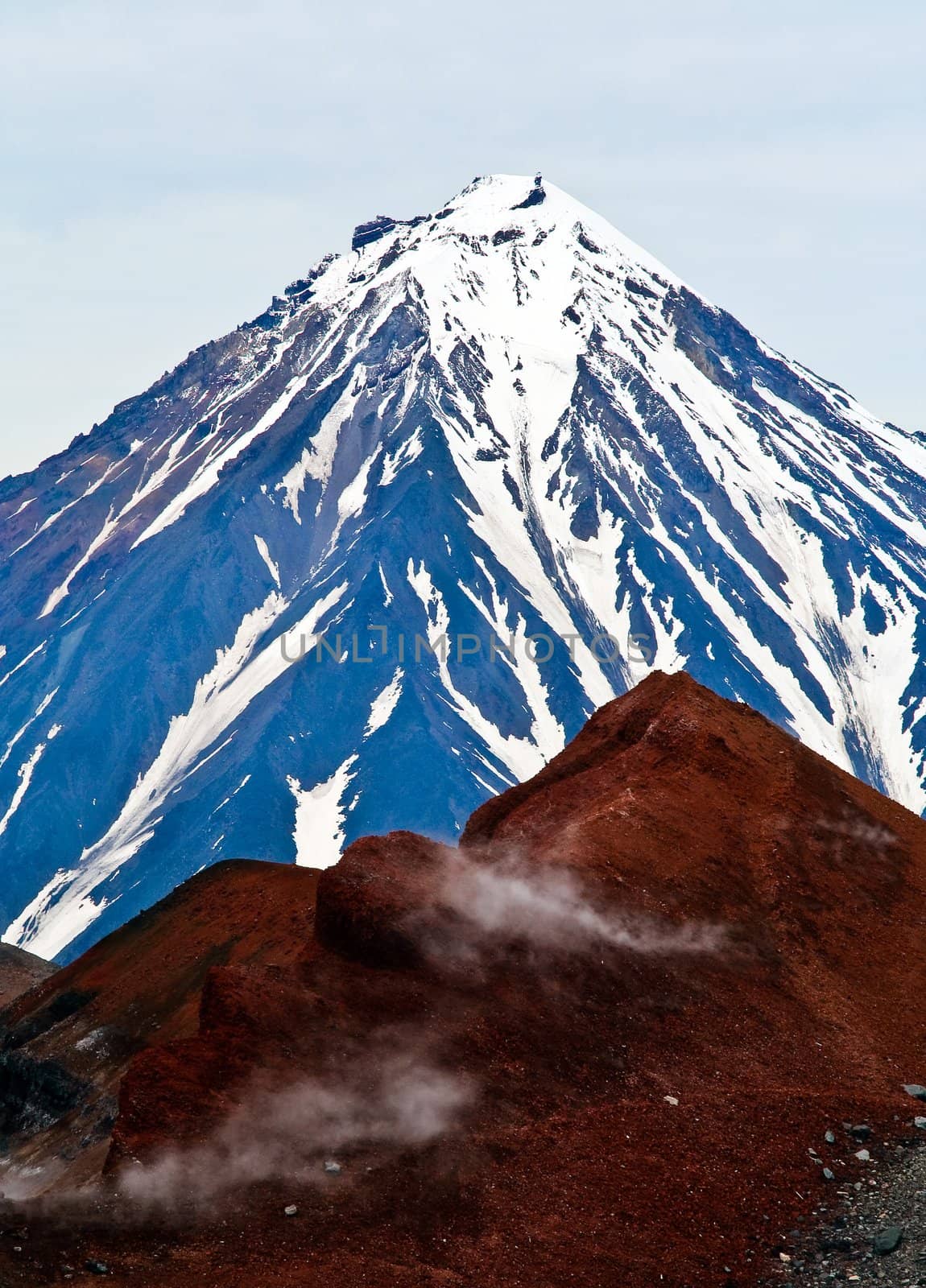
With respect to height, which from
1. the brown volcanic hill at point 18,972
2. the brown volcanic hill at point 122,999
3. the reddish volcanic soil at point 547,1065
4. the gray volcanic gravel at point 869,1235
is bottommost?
the gray volcanic gravel at point 869,1235

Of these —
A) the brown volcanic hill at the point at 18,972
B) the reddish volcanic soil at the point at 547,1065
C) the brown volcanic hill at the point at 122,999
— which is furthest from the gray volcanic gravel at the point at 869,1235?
the brown volcanic hill at the point at 18,972

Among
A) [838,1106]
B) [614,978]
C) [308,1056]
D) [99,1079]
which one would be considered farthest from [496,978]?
[99,1079]

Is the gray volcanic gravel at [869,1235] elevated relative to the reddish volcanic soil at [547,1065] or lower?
lower

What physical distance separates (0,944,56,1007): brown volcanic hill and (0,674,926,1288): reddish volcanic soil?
36.5 m

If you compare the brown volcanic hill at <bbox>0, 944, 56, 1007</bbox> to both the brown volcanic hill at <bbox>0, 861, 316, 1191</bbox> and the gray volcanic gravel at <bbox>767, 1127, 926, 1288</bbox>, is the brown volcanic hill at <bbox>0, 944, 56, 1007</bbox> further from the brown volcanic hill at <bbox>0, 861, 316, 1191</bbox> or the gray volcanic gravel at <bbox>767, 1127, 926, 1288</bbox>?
the gray volcanic gravel at <bbox>767, 1127, 926, 1288</bbox>

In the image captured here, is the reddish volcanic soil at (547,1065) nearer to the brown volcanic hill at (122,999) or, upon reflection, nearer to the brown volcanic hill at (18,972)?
the brown volcanic hill at (122,999)

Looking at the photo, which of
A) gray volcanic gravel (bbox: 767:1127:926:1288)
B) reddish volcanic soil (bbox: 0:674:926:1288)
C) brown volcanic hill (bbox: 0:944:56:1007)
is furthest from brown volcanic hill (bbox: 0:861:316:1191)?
brown volcanic hill (bbox: 0:944:56:1007)

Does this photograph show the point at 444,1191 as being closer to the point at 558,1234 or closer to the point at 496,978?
the point at 558,1234

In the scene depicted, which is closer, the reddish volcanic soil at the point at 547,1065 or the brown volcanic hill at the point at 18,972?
the reddish volcanic soil at the point at 547,1065

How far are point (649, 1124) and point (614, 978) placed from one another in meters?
4.04

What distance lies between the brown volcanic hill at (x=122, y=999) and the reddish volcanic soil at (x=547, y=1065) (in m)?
4.17

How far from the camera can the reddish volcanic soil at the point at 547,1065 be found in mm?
22062

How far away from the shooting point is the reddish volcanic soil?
72.4 ft

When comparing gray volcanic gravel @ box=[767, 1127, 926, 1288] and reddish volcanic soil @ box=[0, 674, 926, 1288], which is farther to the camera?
reddish volcanic soil @ box=[0, 674, 926, 1288]
